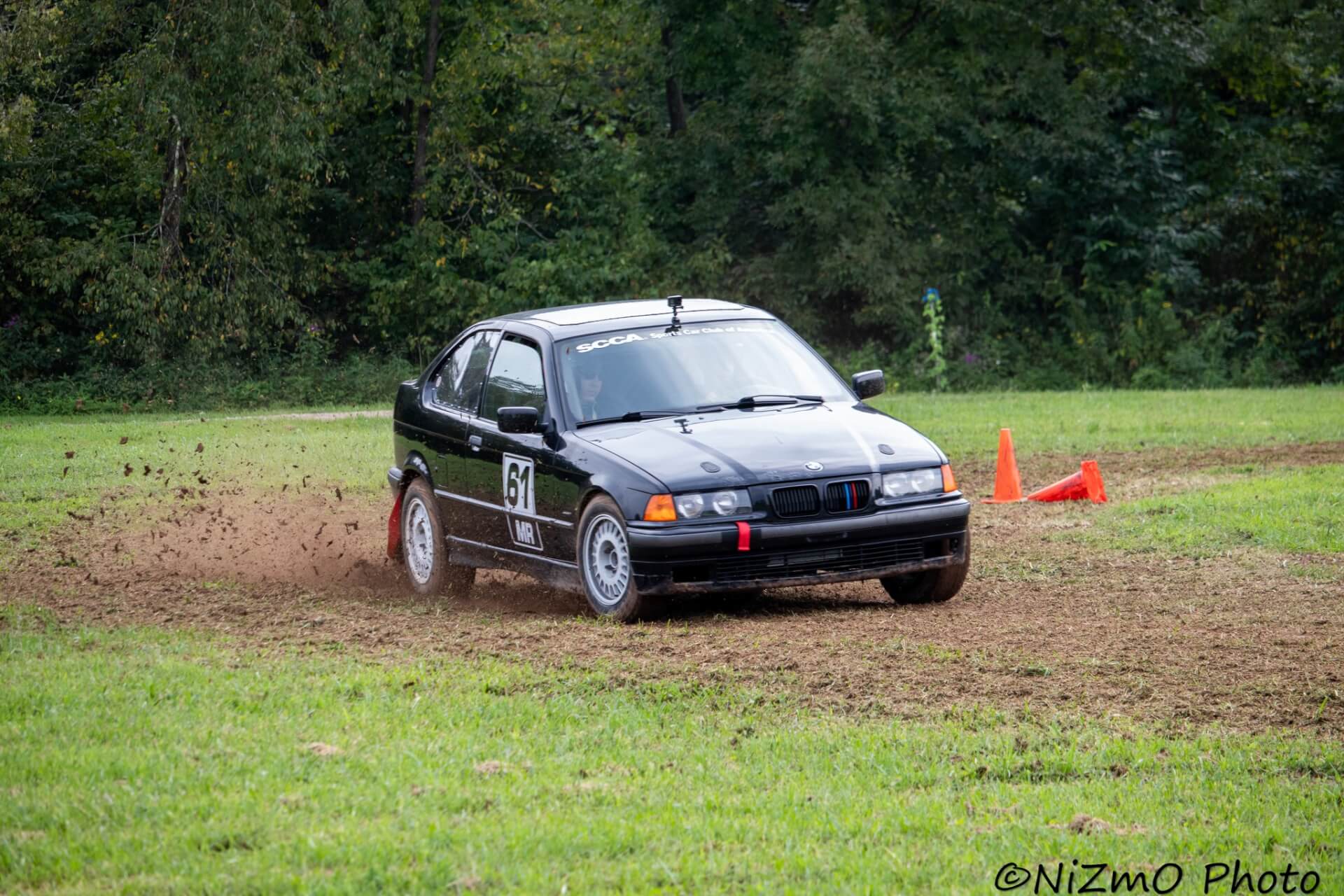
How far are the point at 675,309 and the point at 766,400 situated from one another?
955 mm

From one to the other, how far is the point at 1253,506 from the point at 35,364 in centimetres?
2098

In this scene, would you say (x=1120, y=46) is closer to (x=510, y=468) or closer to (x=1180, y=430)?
(x=1180, y=430)

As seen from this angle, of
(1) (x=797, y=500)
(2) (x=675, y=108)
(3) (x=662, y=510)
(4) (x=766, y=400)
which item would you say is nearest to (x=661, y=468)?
(3) (x=662, y=510)

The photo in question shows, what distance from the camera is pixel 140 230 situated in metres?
28.5

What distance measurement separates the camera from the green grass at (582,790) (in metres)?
4.82

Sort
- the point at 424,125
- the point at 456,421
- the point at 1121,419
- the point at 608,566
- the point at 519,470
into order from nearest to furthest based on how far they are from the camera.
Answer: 1. the point at 608,566
2. the point at 519,470
3. the point at 456,421
4. the point at 1121,419
5. the point at 424,125

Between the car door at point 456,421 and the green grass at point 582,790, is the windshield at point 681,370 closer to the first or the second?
the car door at point 456,421

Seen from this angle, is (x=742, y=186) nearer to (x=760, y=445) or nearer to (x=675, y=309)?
(x=675, y=309)

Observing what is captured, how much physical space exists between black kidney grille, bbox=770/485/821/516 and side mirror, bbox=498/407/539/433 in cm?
155

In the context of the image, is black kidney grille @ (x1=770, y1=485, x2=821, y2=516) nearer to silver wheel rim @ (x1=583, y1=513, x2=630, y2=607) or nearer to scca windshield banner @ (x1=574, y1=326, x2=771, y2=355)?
silver wheel rim @ (x1=583, y1=513, x2=630, y2=607)

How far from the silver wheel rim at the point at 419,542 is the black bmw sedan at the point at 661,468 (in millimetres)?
17

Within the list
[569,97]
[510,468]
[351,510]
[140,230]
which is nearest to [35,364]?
[140,230]

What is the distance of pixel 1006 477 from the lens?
14.5m

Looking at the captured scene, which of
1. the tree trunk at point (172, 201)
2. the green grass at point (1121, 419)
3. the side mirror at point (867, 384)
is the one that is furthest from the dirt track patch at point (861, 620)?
the tree trunk at point (172, 201)
